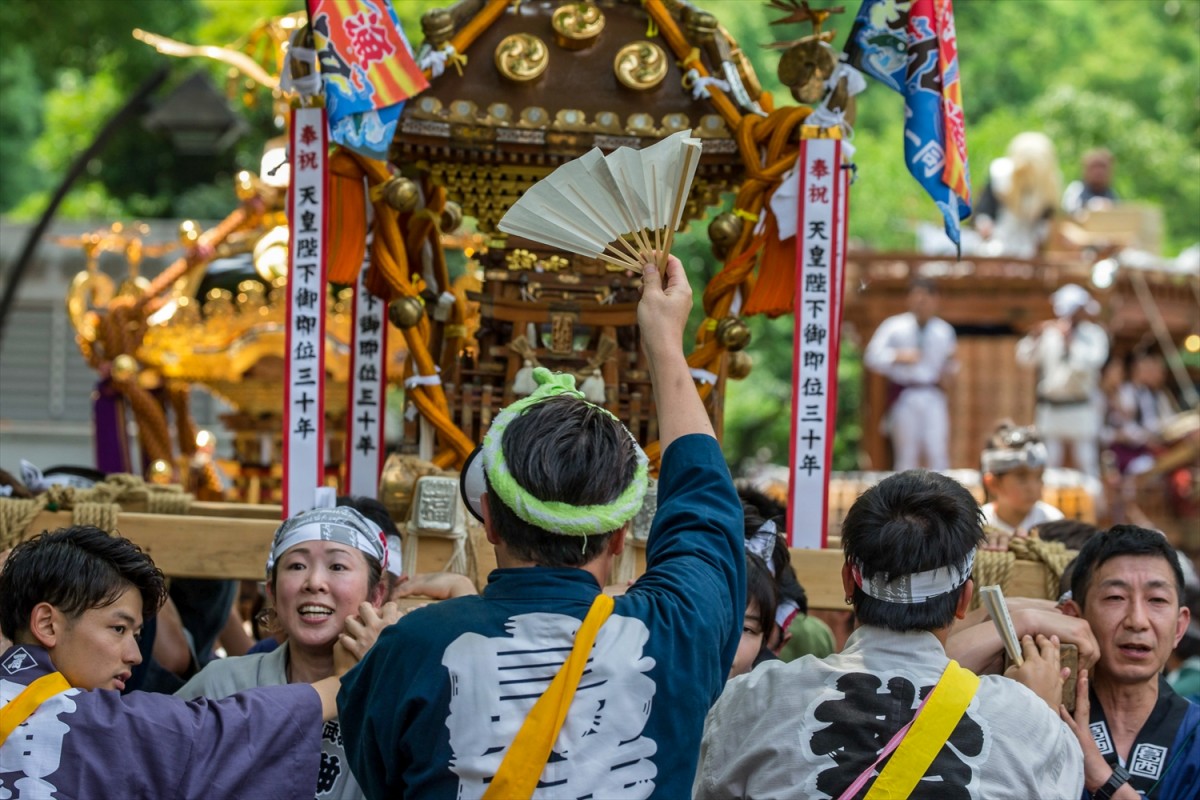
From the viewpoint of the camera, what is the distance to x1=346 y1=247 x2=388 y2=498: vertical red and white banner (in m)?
5.18

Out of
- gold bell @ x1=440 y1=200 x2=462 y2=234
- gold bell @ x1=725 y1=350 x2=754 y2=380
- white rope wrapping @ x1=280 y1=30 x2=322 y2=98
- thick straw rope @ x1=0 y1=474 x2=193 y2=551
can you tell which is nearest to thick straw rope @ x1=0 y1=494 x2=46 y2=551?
thick straw rope @ x1=0 y1=474 x2=193 y2=551

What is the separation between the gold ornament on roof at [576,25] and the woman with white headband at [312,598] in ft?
6.60

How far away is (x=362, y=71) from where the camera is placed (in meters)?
4.60

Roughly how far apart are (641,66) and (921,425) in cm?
755

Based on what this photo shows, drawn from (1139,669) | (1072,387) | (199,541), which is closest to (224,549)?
(199,541)

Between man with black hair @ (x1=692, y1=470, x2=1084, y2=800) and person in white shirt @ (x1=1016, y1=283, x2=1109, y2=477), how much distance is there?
9.88 m

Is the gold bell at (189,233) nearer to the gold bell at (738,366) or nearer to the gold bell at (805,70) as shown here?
the gold bell at (738,366)

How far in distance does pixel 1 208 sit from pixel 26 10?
754 centimetres

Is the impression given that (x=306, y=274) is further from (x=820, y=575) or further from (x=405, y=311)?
(x=820, y=575)

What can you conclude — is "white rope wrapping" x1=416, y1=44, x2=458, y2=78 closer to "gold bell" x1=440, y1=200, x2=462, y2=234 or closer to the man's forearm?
"gold bell" x1=440, y1=200, x2=462, y2=234

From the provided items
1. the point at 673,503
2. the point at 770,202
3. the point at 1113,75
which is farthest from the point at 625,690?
the point at 1113,75

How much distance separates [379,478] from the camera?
5.17 metres

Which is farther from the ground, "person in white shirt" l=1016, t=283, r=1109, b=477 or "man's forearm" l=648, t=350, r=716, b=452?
"man's forearm" l=648, t=350, r=716, b=452

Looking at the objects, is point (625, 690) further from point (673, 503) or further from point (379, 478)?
point (379, 478)
